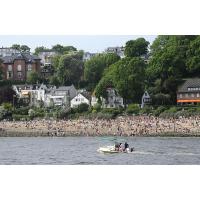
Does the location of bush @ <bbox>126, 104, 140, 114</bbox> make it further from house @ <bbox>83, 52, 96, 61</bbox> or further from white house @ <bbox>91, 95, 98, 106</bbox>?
house @ <bbox>83, 52, 96, 61</bbox>

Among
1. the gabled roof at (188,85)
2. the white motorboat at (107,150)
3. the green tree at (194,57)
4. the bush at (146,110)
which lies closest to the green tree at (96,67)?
the green tree at (194,57)

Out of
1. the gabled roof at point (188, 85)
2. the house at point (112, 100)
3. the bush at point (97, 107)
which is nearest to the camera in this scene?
the gabled roof at point (188, 85)

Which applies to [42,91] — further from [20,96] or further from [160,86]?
[160,86]

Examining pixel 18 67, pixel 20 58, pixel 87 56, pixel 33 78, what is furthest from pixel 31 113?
pixel 87 56

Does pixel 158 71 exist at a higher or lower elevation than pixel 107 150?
higher

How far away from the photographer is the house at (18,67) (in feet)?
201

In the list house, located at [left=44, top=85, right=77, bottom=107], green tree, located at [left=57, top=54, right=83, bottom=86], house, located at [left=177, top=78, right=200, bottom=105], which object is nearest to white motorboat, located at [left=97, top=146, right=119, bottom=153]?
house, located at [left=177, top=78, right=200, bottom=105]

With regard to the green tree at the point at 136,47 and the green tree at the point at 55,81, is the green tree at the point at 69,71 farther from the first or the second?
the green tree at the point at 136,47

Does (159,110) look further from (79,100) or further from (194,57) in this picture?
(79,100)

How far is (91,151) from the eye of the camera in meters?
33.0

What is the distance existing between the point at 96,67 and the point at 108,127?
42.6ft

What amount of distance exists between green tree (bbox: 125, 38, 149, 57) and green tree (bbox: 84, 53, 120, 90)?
1.25 meters

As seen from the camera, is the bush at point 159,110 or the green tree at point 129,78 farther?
the green tree at point 129,78

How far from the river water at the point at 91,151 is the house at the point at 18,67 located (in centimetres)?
1955
